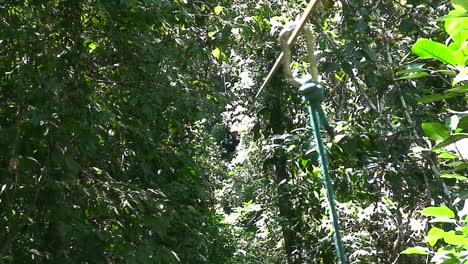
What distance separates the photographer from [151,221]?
2.21 meters

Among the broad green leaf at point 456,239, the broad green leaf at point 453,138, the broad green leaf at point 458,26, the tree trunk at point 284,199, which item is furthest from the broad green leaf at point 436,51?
the tree trunk at point 284,199

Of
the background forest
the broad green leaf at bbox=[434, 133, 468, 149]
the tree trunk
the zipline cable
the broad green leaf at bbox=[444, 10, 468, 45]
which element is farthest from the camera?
the tree trunk

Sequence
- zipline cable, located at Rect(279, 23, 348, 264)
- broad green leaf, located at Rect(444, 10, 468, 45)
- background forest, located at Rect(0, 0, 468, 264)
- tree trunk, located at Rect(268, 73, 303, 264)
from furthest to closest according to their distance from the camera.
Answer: tree trunk, located at Rect(268, 73, 303, 264)
background forest, located at Rect(0, 0, 468, 264)
broad green leaf, located at Rect(444, 10, 468, 45)
zipline cable, located at Rect(279, 23, 348, 264)

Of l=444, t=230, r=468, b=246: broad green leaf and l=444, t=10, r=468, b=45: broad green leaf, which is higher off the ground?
l=444, t=10, r=468, b=45: broad green leaf

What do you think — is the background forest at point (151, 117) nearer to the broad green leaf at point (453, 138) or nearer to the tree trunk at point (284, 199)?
the broad green leaf at point (453, 138)

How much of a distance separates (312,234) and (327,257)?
1.90ft

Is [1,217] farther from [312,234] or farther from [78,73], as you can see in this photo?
[312,234]

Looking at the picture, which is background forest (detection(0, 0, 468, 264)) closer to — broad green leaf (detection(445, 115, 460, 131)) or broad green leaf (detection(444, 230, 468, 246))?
broad green leaf (detection(445, 115, 460, 131))

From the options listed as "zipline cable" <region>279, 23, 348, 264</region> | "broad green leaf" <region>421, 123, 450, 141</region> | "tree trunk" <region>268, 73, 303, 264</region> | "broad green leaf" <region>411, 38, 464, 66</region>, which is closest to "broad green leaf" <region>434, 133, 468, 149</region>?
"broad green leaf" <region>421, 123, 450, 141</region>

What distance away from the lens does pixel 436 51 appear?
3.45 ft

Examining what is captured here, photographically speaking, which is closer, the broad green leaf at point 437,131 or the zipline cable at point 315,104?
the zipline cable at point 315,104

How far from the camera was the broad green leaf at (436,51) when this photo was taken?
105cm

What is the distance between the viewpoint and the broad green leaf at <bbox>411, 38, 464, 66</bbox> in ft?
3.43

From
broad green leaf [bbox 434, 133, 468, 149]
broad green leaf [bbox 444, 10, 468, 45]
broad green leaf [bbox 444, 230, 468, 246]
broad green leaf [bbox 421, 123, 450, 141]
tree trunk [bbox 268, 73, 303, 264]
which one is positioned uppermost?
tree trunk [bbox 268, 73, 303, 264]
